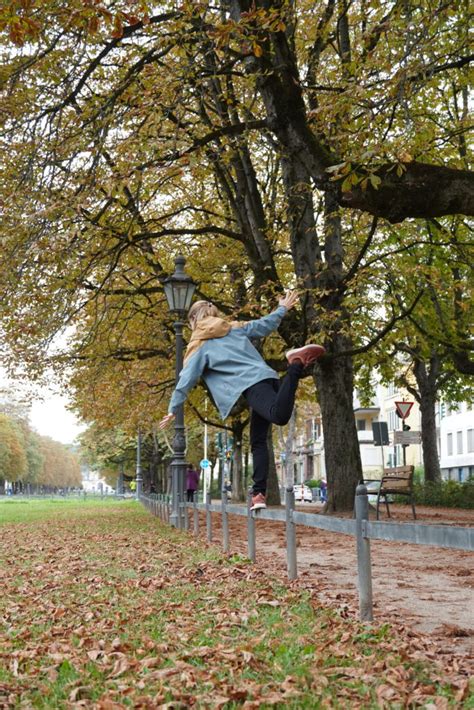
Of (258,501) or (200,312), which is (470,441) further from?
(200,312)

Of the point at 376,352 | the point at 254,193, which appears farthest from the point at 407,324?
the point at 254,193

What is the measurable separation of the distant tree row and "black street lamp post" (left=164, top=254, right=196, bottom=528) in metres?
74.0

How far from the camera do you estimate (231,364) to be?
23.4ft

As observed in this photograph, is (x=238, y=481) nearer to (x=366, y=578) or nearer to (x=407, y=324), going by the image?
(x=407, y=324)

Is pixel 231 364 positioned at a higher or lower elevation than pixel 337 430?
lower

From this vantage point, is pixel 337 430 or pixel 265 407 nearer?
pixel 265 407

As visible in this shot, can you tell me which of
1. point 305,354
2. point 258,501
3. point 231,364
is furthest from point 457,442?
point 305,354

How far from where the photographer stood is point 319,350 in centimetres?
657

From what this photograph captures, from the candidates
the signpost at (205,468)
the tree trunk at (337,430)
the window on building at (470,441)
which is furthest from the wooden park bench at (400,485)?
the window on building at (470,441)

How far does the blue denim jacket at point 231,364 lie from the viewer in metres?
7.02

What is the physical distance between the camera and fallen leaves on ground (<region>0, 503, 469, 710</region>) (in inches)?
157

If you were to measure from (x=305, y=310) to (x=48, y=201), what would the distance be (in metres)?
6.75

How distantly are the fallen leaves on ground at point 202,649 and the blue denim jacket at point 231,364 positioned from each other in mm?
1621

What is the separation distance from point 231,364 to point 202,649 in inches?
108
